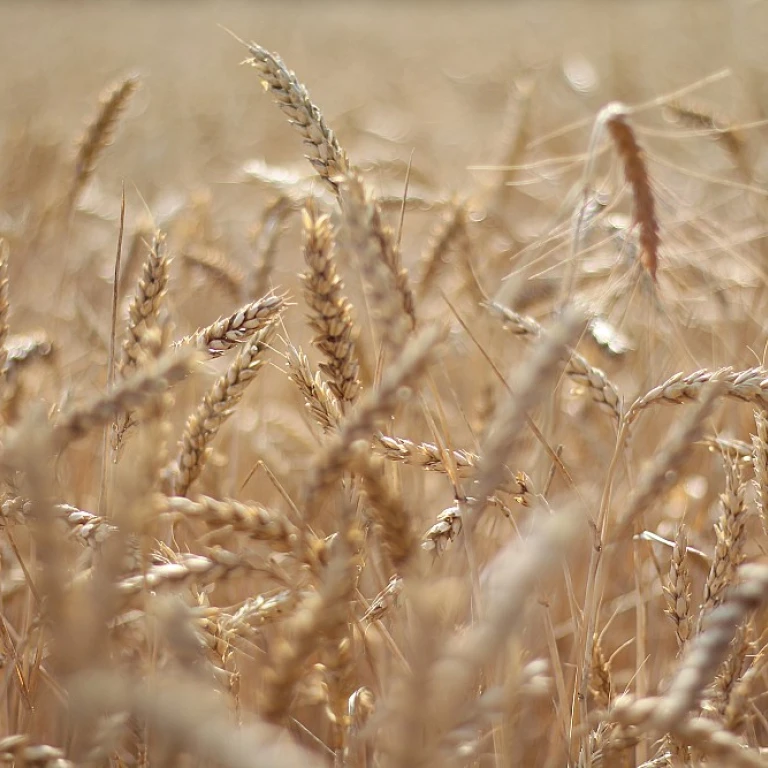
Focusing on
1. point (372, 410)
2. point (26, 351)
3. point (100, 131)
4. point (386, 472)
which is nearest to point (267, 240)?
point (100, 131)

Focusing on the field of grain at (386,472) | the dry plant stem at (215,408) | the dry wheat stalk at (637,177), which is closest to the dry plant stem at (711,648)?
the field of grain at (386,472)

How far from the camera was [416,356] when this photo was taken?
18.1 inches

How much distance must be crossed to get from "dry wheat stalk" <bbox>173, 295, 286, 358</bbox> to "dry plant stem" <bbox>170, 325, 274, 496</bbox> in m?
0.02

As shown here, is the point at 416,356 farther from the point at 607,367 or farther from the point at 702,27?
the point at 702,27

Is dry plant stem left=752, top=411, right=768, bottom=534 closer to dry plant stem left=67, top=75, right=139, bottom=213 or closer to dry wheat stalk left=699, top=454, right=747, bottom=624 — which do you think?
dry wheat stalk left=699, top=454, right=747, bottom=624

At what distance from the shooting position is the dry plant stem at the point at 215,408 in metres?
0.79

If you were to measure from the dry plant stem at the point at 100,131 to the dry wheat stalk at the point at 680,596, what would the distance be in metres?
1.14

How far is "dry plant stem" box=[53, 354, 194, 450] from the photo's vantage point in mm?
546

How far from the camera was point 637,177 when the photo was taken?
1038 millimetres

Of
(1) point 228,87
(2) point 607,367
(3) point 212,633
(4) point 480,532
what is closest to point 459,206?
(4) point 480,532

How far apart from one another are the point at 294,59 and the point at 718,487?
619cm

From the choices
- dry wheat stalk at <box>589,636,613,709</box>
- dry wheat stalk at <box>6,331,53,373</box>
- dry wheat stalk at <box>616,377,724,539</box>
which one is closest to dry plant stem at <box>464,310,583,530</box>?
dry wheat stalk at <box>616,377,724,539</box>

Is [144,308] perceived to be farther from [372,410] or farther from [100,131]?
[100,131]

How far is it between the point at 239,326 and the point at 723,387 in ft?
1.58
